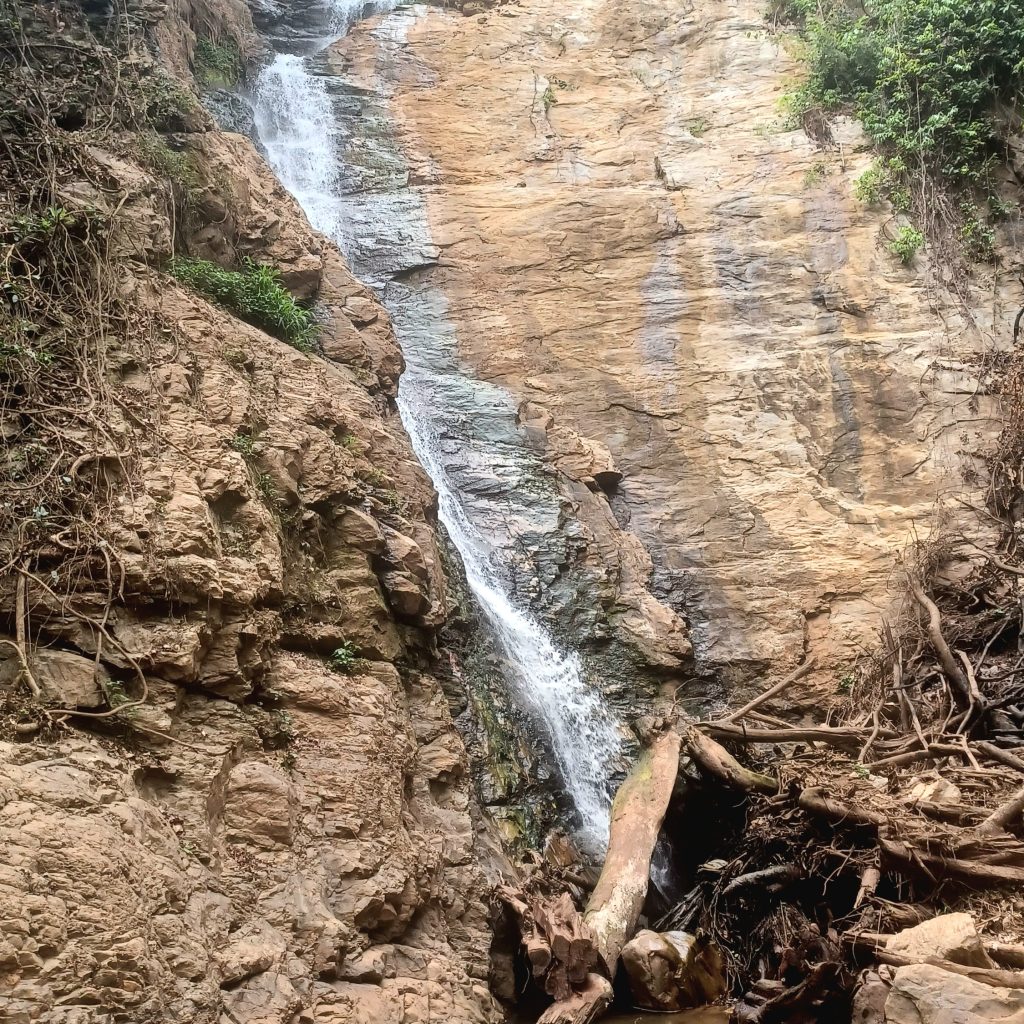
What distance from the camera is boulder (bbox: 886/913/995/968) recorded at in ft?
14.1

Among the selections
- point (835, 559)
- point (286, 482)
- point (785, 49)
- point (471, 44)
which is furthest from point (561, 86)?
point (286, 482)

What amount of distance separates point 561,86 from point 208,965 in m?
15.3

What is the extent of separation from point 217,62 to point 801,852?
1393 cm

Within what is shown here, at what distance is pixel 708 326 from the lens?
11.8m

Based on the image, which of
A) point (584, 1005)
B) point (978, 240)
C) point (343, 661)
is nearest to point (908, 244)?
point (978, 240)

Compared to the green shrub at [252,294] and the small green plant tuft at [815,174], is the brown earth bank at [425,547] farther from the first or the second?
the green shrub at [252,294]

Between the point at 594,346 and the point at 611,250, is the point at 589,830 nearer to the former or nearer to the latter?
the point at 594,346

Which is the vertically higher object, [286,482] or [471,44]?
[471,44]

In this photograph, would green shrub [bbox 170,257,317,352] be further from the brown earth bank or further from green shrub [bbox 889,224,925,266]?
green shrub [bbox 889,224,925,266]

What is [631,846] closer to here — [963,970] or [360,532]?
[963,970]

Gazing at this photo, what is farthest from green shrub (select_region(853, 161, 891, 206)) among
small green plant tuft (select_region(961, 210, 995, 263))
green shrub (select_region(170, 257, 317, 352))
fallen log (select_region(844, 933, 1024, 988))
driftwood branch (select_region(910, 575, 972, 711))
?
fallen log (select_region(844, 933, 1024, 988))

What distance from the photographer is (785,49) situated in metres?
14.5

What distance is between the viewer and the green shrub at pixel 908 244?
37.6 feet

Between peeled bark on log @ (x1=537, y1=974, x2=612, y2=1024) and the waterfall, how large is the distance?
2.33 m
